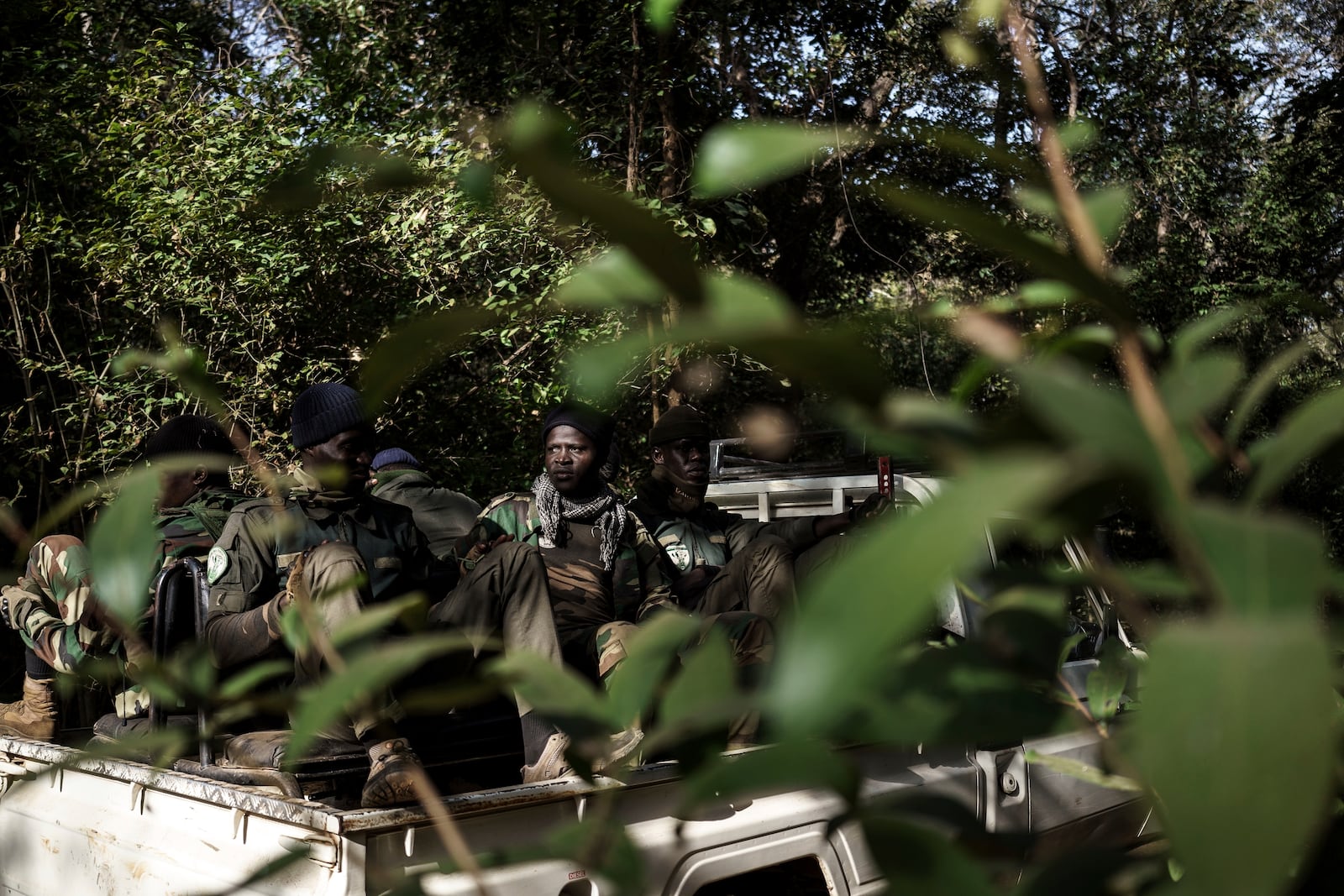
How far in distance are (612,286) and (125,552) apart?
0.75 ft

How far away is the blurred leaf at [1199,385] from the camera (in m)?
0.44

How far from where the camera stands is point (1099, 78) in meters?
9.52

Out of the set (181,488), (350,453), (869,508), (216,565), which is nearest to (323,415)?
(350,453)

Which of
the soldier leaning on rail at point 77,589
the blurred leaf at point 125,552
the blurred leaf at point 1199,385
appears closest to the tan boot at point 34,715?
the soldier leaning on rail at point 77,589

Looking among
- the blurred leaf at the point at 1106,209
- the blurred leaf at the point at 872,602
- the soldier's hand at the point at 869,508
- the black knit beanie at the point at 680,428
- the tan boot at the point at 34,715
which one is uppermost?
the black knit beanie at the point at 680,428

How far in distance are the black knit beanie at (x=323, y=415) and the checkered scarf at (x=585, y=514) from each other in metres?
0.74

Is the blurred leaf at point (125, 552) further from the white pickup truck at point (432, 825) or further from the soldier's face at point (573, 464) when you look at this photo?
the soldier's face at point (573, 464)

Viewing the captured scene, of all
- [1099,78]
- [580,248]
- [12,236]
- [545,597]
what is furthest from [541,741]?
[1099,78]

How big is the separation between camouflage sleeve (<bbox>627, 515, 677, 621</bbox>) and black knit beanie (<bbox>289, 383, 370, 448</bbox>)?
108cm

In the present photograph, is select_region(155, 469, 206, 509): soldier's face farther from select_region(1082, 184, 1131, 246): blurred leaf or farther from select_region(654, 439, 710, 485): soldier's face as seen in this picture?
select_region(1082, 184, 1131, 246): blurred leaf

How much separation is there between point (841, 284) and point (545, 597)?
853 cm

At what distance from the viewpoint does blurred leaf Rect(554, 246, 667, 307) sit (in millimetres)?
511

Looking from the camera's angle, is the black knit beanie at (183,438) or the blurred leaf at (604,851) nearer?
the blurred leaf at (604,851)

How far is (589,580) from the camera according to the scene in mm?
4039
